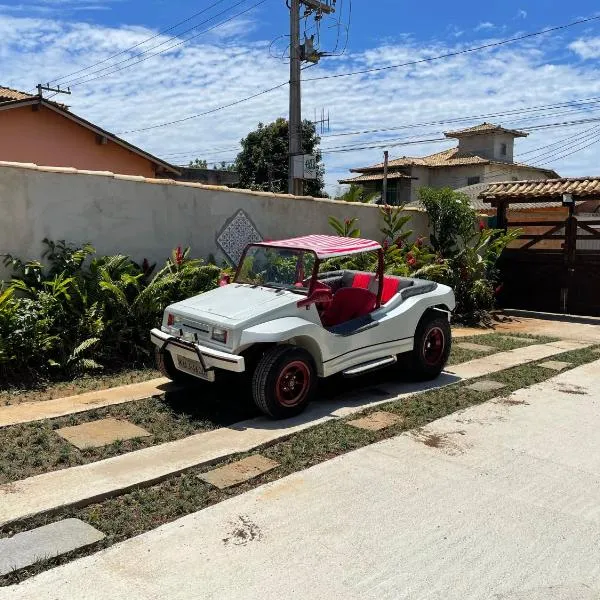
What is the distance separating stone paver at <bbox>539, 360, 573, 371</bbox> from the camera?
8.09 meters

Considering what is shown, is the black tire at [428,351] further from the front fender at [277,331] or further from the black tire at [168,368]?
the black tire at [168,368]

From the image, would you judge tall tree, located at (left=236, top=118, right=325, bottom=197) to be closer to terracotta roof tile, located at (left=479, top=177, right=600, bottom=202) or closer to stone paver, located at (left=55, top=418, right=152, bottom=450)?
terracotta roof tile, located at (left=479, top=177, right=600, bottom=202)

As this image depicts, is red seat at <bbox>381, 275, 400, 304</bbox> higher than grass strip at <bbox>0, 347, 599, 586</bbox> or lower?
higher

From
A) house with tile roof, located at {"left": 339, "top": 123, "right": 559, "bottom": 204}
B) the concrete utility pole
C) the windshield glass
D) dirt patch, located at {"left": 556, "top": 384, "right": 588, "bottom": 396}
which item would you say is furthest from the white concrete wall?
house with tile roof, located at {"left": 339, "top": 123, "right": 559, "bottom": 204}

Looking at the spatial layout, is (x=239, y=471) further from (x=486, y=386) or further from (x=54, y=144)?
(x=54, y=144)

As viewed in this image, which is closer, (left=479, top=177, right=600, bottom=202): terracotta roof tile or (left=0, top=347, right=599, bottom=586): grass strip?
(left=0, top=347, right=599, bottom=586): grass strip

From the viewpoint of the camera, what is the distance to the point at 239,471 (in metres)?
4.43

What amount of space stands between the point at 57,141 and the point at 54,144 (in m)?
0.12

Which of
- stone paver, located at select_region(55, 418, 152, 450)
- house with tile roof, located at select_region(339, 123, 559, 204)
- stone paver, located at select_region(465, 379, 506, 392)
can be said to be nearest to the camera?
stone paver, located at select_region(55, 418, 152, 450)

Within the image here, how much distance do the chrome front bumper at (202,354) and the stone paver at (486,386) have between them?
115 inches

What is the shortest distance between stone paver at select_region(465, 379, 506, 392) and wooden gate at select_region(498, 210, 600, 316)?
736 cm

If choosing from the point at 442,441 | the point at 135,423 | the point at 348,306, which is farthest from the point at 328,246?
the point at 135,423

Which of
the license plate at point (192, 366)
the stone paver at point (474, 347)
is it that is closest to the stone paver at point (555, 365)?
the stone paver at point (474, 347)

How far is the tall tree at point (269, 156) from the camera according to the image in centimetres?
3681
